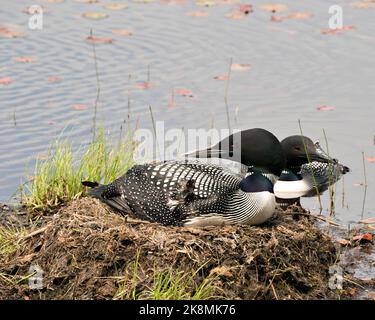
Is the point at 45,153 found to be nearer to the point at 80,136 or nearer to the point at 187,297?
the point at 80,136

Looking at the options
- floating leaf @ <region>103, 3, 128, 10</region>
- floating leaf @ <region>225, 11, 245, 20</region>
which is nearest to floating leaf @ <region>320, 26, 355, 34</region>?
floating leaf @ <region>225, 11, 245, 20</region>

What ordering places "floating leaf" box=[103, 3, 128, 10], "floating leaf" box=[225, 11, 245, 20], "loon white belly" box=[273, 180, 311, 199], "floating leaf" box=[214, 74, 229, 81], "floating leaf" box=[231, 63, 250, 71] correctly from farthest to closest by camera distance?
"floating leaf" box=[103, 3, 128, 10] → "floating leaf" box=[225, 11, 245, 20] → "floating leaf" box=[231, 63, 250, 71] → "floating leaf" box=[214, 74, 229, 81] → "loon white belly" box=[273, 180, 311, 199]

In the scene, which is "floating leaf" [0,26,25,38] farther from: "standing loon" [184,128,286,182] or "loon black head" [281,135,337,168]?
"standing loon" [184,128,286,182]

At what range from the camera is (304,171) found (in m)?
9.98

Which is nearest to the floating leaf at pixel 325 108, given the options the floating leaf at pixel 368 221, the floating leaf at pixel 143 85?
the floating leaf at pixel 143 85

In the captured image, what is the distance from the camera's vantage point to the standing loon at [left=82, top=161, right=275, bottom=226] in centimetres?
743

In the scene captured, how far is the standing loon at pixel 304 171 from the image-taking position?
31.7 ft

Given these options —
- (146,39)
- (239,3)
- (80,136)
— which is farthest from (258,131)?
(239,3)

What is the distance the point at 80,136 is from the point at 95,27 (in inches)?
142

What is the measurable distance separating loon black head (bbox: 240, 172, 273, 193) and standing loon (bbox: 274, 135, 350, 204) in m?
1.97

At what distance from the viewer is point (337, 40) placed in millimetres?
13023

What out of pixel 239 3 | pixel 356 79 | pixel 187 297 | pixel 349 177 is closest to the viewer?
pixel 187 297

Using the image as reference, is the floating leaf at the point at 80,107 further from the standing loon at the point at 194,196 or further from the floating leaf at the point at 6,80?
the standing loon at the point at 194,196

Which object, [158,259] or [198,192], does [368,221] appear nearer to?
[198,192]
